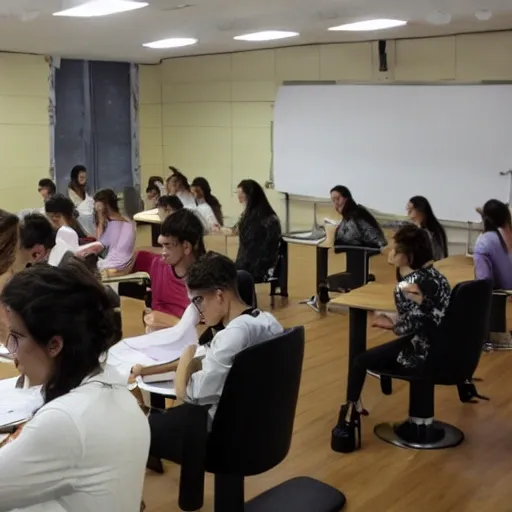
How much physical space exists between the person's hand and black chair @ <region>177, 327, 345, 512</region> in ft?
4.14

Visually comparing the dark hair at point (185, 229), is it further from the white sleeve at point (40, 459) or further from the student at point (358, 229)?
the student at point (358, 229)

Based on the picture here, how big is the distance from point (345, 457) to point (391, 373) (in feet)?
1.59

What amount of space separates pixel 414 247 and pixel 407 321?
14.3 inches

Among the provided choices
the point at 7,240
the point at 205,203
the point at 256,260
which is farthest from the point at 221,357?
the point at 205,203

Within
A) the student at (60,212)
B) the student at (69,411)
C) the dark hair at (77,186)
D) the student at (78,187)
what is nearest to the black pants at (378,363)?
the student at (69,411)

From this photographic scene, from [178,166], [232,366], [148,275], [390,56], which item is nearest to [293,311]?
[148,275]

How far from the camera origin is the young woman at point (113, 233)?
615 centimetres

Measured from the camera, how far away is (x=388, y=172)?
8945mm

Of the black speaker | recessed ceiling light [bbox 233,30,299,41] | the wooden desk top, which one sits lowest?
the wooden desk top

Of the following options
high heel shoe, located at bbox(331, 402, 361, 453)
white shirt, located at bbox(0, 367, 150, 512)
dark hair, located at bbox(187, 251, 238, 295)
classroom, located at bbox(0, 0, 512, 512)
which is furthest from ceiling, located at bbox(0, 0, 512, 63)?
white shirt, located at bbox(0, 367, 150, 512)

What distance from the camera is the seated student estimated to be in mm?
3715

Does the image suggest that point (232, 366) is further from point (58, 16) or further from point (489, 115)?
point (489, 115)

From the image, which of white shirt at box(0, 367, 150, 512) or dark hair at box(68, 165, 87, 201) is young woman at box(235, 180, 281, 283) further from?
white shirt at box(0, 367, 150, 512)

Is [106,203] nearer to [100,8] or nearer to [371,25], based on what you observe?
[100,8]
